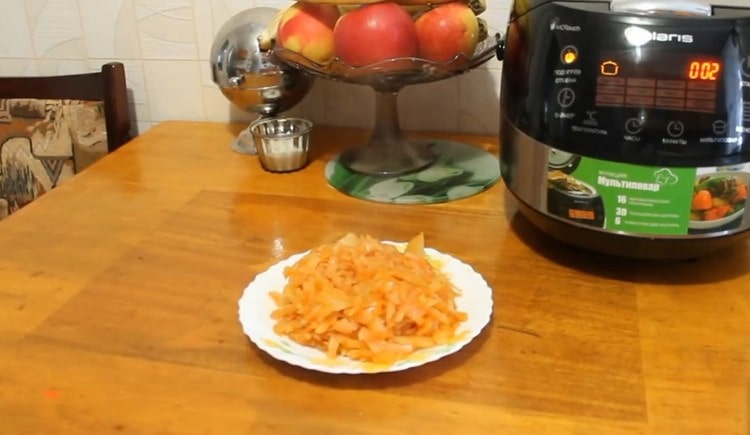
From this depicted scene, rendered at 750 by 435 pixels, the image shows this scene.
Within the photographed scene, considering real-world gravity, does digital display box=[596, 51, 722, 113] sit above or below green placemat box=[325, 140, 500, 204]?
above

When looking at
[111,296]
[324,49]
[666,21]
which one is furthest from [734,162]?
[111,296]

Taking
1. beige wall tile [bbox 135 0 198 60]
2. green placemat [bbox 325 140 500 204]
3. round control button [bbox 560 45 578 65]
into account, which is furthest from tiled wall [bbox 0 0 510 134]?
round control button [bbox 560 45 578 65]

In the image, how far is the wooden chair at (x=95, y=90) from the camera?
1.21 metres

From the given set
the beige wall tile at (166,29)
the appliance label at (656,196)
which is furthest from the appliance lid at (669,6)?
the beige wall tile at (166,29)

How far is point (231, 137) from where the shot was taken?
1.21 metres

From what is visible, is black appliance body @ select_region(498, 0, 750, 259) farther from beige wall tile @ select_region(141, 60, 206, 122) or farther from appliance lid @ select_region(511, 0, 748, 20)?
beige wall tile @ select_region(141, 60, 206, 122)

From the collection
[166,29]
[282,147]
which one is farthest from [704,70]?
[166,29]

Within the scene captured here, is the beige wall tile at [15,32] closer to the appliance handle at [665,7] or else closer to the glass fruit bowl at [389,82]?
the glass fruit bowl at [389,82]

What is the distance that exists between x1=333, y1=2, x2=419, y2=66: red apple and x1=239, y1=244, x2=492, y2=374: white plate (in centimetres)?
24

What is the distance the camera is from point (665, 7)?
71 cm

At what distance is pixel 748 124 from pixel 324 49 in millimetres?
483

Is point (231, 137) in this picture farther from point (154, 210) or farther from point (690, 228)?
point (690, 228)

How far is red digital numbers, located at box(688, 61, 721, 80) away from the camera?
0.68 metres

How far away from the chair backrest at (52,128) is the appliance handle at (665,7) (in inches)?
30.9
